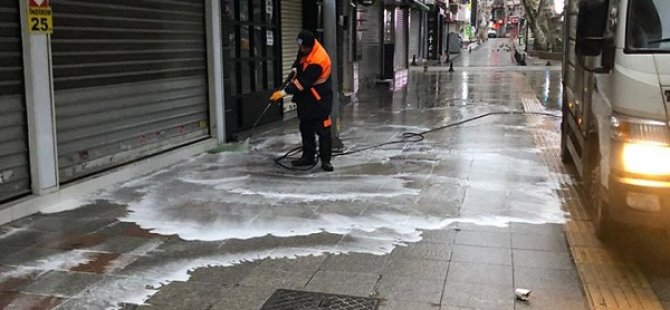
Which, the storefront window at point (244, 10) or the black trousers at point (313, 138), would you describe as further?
the storefront window at point (244, 10)

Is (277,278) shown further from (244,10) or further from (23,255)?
(244,10)

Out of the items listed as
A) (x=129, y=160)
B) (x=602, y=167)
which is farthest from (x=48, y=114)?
Result: (x=602, y=167)

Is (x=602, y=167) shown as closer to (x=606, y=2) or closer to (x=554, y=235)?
(x=554, y=235)

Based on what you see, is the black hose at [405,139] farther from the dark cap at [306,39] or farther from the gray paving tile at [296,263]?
the gray paving tile at [296,263]

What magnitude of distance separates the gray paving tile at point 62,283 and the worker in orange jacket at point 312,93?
3673 millimetres

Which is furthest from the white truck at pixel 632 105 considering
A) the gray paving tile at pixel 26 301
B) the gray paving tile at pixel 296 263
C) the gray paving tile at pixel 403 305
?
the gray paving tile at pixel 26 301

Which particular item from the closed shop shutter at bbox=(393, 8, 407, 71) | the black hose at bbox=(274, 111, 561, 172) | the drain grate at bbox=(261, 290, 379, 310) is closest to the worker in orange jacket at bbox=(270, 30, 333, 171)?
the black hose at bbox=(274, 111, 561, 172)

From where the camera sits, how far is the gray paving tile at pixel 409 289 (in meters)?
4.63

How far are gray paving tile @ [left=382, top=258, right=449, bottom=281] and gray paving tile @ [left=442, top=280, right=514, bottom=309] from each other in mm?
189

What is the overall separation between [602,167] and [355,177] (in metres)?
3.42

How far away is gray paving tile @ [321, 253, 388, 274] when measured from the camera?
5.20m

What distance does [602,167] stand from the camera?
18.1 feet

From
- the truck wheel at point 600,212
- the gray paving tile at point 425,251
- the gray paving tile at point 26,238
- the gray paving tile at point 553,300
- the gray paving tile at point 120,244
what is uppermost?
the truck wheel at point 600,212

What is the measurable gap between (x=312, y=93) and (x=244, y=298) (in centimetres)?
413
